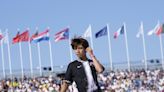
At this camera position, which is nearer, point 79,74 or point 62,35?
point 79,74

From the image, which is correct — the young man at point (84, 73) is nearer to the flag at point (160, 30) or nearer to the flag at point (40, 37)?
the flag at point (40, 37)

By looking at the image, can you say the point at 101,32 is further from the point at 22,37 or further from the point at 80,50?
the point at 80,50

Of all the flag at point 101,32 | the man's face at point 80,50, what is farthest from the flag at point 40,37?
the man's face at point 80,50

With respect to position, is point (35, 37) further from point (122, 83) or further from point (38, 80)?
point (122, 83)

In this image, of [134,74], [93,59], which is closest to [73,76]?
[93,59]

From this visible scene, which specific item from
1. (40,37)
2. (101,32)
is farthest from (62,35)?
(101,32)

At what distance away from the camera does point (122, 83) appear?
39688mm

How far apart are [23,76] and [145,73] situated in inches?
407

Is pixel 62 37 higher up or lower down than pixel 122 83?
higher up

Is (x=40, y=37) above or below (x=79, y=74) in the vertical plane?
above

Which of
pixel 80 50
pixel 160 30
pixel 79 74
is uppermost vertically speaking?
pixel 160 30

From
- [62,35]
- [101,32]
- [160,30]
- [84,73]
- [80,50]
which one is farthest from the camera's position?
[160,30]

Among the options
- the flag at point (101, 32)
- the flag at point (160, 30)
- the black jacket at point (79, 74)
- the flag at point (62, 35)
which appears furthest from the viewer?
the flag at point (160, 30)

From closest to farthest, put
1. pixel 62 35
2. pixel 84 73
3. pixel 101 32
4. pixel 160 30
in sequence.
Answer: pixel 84 73, pixel 62 35, pixel 101 32, pixel 160 30
